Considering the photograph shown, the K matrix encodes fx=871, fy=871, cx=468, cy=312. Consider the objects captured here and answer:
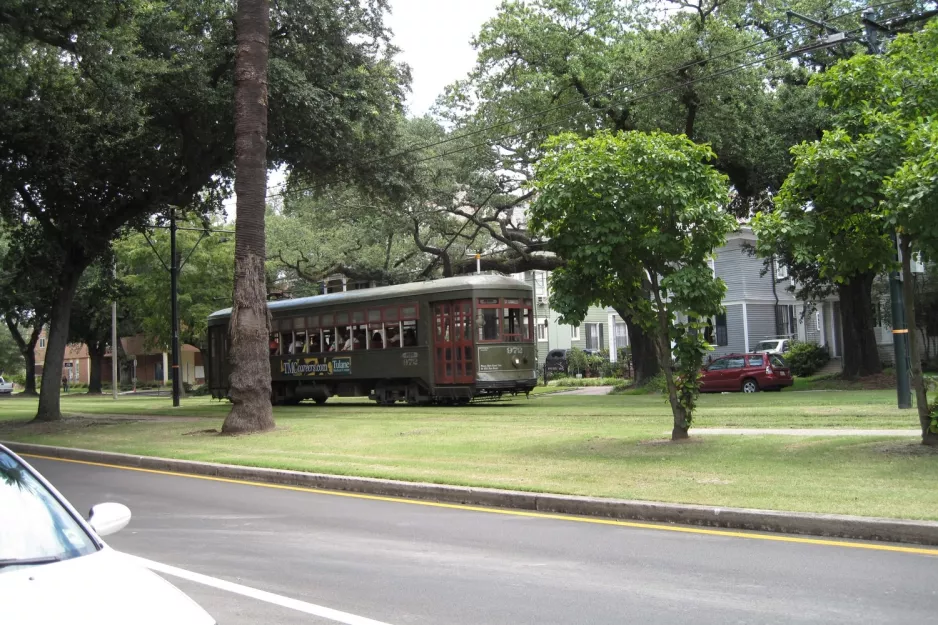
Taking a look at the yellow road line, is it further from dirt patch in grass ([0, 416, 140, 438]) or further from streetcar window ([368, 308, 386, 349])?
streetcar window ([368, 308, 386, 349])

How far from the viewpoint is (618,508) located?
9.34 m

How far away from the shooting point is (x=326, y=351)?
→ 30.5 metres

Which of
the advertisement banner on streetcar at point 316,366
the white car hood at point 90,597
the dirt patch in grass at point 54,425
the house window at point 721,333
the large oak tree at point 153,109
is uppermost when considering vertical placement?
the large oak tree at point 153,109

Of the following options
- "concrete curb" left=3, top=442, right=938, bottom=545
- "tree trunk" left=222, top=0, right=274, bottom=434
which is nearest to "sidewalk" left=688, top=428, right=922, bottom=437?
"concrete curb" left=3, top=442, right=938, bottom=545

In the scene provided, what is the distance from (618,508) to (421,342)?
1802 cm

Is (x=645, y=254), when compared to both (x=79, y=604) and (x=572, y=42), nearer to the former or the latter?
(x=79, y=604)

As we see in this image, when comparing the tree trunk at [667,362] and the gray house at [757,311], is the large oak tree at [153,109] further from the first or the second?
the gray house at [757,311]

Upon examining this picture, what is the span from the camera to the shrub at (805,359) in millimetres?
38188

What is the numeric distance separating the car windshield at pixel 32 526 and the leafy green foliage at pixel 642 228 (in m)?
9.91

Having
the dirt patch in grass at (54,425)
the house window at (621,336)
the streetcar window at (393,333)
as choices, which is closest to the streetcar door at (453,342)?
the streetcar window at (393,333)

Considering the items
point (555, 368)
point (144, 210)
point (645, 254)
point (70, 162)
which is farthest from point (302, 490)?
point (555, 368)

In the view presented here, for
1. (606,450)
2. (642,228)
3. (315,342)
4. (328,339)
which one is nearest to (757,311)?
(328,339)

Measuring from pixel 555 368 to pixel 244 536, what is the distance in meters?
41.1

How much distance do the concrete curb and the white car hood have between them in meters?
6.39
